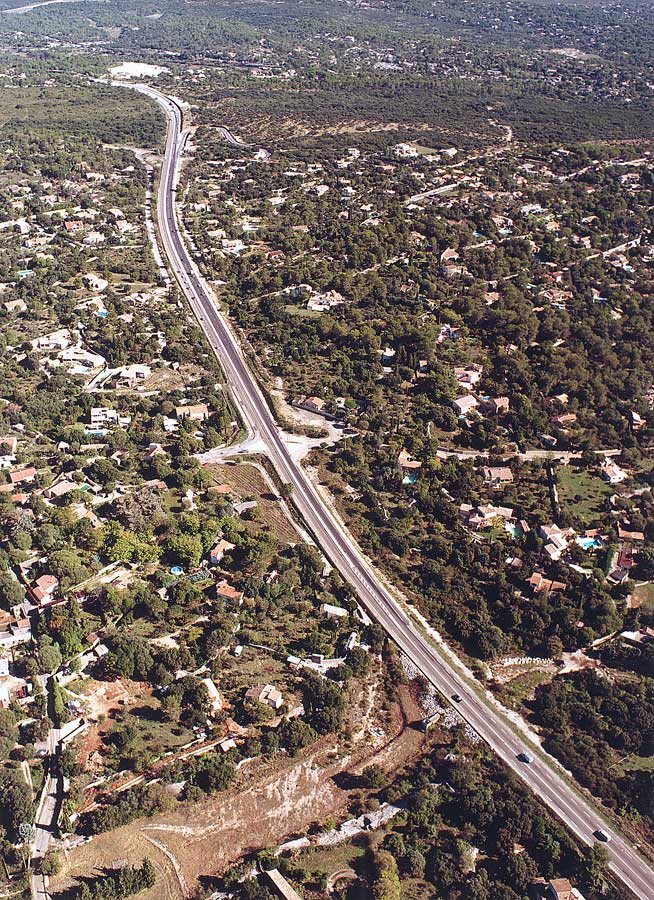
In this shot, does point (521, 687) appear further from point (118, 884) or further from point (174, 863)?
point (118, 884)

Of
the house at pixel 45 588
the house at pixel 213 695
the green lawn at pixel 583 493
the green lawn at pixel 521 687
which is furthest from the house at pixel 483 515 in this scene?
the house at pixel 45 588

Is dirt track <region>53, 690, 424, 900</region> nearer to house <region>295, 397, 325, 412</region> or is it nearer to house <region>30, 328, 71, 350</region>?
house <region>295, 397, 325, 412</region>

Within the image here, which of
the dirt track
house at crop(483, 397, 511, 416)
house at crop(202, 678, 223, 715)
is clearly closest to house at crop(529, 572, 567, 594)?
the dirt track

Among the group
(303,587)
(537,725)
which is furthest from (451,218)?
(537,725)

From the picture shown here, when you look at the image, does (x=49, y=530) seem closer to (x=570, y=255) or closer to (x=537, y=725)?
(x=537, y=725)

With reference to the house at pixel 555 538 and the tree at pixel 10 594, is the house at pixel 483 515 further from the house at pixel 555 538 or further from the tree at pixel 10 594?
the tree at pixel 10 594

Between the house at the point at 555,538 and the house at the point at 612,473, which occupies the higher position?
the house at the point at 612,473

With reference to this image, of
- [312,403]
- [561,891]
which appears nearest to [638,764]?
[561,891]

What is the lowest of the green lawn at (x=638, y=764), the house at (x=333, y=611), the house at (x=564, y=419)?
the green lawn at (x=638, y=764)
